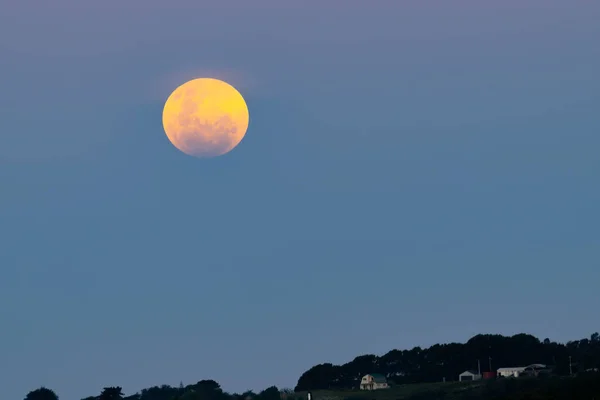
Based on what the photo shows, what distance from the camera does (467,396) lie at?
17050cm

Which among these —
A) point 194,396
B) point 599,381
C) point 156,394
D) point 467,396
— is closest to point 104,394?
point 156,394

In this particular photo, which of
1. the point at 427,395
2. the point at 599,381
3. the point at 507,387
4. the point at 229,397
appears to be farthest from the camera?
the point at 427,395

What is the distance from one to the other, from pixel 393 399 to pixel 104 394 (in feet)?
159

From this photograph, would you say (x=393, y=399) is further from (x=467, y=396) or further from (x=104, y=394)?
(x=104, y=394)

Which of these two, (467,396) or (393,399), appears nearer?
(467,396)

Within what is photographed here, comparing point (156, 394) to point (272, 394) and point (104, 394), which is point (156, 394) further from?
point (272, 394)

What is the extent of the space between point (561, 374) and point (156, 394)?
66040 mm

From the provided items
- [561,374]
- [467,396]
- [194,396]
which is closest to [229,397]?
[194,396]

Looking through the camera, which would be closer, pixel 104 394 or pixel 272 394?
pixel 272 394

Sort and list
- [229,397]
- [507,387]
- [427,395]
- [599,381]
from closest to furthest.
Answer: [599,381] → [229,397] → [507,387] → [427,395]

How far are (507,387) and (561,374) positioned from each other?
30756 mm

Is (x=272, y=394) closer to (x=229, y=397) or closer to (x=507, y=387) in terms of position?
(x=229, y=397)

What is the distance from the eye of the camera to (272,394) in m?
160

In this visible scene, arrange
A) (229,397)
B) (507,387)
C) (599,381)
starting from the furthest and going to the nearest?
1. (507,387)
2. (229,397)
3. (599,381)
